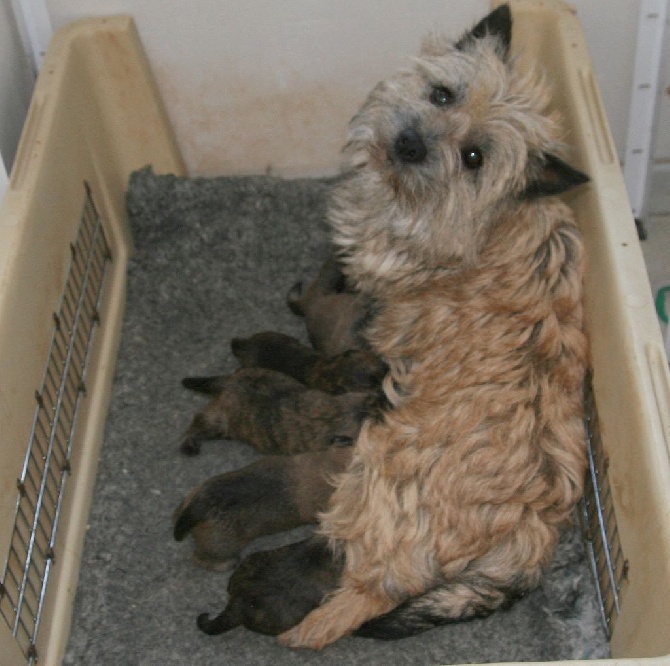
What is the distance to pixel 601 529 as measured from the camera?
2.39m

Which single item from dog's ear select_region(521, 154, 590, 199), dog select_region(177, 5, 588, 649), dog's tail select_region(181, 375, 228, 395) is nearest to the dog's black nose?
dog select_region(177, 5, 588, 649)

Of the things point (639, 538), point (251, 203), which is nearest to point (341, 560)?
point (639, 538)

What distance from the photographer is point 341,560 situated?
7.61 ft

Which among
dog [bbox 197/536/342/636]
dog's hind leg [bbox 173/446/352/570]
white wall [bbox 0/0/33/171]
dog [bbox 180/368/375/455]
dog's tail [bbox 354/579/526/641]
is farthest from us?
white wall [bbox 0/0/33/171]

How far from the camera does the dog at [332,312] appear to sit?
290 centimetres

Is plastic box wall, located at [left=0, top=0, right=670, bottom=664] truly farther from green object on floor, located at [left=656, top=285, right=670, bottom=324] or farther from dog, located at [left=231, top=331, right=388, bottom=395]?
green object on floor, located at [left=656, top=285, right=670, bottom=324]

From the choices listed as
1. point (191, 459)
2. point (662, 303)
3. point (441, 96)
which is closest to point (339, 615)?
point (191, 459)

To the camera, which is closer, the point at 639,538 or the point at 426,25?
the point at 639,538

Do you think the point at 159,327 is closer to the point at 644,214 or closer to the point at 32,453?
the point at 32,453

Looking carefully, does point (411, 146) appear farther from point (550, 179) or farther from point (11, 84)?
point (11, 84)

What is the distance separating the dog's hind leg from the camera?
7.95ft

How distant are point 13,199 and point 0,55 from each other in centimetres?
68

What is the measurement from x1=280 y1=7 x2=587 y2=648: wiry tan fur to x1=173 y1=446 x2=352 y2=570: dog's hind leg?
103mm

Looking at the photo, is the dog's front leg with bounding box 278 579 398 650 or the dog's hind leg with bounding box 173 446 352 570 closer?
the dog's front leg with bounding box 278 579 398 650
